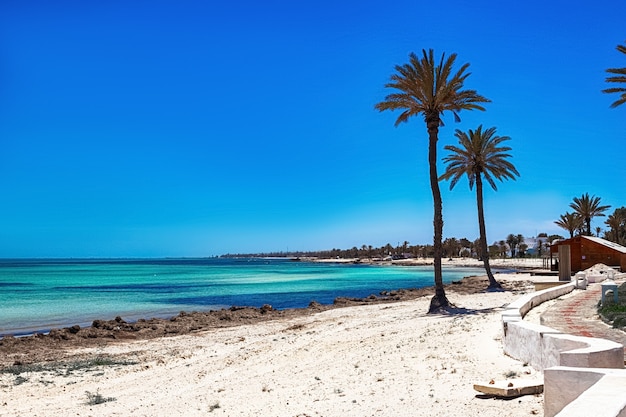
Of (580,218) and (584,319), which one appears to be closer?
(584,319)

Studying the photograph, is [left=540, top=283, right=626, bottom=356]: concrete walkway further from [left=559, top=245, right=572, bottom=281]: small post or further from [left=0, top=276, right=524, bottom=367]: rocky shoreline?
[left=0, top=276, right=524, bottom=367]: rocky shoreline

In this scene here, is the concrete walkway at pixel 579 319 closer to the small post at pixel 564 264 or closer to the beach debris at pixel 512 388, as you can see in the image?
the beach debris at pixel 512 388

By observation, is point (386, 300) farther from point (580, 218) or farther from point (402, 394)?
point (580, 218)

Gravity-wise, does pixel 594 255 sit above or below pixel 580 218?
below

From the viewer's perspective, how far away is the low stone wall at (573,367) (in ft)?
13.3

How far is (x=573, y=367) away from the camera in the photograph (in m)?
5.64

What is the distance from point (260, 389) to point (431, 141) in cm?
1564

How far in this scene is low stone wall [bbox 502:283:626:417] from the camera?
4062 millimetres

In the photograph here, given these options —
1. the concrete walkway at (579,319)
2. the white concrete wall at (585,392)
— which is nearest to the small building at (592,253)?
the concrete walkway at (579,319)

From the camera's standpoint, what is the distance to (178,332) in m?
20.7

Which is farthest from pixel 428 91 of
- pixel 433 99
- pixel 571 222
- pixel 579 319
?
pixel 571 222

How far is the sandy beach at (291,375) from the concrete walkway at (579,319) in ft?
Result: 4.59

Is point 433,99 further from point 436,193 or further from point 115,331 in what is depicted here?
point 115,331

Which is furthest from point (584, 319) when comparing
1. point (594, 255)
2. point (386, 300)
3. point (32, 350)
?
point (594, 255)
